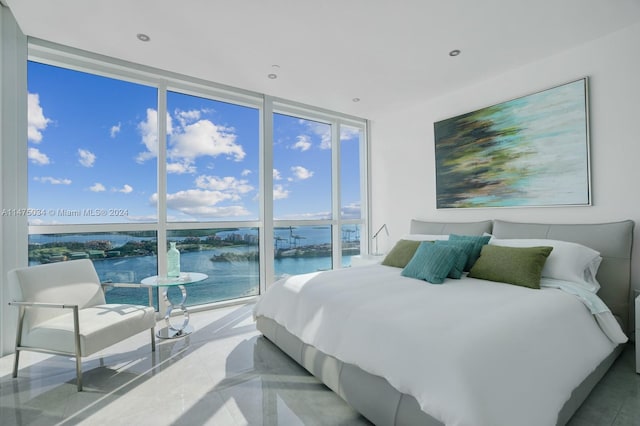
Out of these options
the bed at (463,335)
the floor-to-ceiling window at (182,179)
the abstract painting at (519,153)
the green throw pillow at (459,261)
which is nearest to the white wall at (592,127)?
the abstract painting at (519,153)

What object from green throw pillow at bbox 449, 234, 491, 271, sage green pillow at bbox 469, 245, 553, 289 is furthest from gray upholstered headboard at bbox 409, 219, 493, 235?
sage green pillow at bbox 469, 245, 553, 289

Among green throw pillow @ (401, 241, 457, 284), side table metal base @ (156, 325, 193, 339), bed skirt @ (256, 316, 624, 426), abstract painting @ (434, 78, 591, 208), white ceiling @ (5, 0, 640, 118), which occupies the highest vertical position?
white ceiling @ (5, 0, 640, 118)

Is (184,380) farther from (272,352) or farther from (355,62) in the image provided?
(355,62)

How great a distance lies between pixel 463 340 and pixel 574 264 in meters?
1.68

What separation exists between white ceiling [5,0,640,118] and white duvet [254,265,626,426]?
6.90ft

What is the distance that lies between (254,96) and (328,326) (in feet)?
10.7

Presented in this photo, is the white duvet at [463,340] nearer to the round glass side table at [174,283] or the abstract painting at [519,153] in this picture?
the round glass side table at [174,283]

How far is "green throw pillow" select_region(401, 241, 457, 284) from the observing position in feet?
8.68

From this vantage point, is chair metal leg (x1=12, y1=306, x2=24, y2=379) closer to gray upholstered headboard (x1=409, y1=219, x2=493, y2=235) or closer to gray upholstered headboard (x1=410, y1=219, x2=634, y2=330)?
gray upholstered headboard (x1=409, y1=219, x2=493, y2=235)

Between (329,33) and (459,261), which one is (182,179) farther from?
(459,261)

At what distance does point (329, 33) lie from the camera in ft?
9.07

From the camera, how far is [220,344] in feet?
9.56

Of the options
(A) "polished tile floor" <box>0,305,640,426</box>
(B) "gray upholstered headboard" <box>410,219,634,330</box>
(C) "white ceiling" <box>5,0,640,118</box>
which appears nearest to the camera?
(A) "polished tile floor" <box>0,305,640,426</box>

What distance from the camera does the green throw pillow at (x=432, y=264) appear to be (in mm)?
2645
